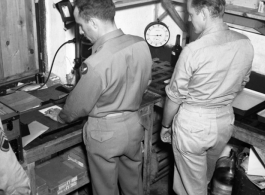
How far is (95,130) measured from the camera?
2314 mm

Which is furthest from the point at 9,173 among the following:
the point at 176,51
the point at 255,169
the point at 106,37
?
the point at 176,51

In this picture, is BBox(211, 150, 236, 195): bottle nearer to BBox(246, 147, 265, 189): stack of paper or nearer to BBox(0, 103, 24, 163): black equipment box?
BBox(246, 147, 265, 189): stack of paper

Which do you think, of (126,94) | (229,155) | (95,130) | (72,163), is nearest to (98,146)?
(95,130)

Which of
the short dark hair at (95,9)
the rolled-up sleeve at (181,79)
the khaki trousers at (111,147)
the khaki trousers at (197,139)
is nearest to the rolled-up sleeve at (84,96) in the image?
the khaki trousers at (111,147)

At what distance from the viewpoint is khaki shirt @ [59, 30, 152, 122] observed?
83.0 inches

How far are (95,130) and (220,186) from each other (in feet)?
4.04

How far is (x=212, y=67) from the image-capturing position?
7.25 ft

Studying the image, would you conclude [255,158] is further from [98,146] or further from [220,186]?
[98,146]

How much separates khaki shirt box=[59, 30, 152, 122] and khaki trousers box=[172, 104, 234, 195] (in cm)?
32

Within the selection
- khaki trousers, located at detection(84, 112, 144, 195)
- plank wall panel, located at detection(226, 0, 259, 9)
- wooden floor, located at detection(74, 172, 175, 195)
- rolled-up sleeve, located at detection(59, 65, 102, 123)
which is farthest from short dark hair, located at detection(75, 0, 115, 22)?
wooden floor, located at detection(74, 172, 175, 195)

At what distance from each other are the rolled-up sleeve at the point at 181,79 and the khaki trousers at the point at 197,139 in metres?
0.09

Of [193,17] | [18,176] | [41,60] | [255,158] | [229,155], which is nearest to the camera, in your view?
[18,176]

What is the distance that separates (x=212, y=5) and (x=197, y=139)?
0.76 metres

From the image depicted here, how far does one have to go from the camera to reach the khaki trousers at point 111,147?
7.55 feet
